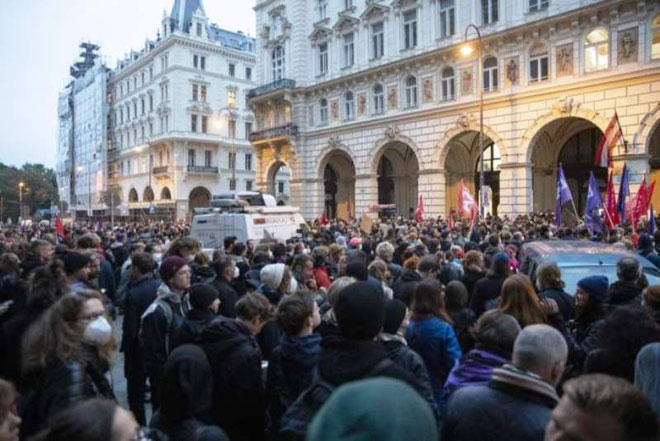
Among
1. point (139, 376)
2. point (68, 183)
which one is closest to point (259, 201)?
point (139, 376)

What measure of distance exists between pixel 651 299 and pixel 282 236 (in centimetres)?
1369

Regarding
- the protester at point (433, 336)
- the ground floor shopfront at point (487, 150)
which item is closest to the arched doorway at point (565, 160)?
the ground floor shopfront at point (487, 150)

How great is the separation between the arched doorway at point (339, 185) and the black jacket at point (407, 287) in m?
32.0

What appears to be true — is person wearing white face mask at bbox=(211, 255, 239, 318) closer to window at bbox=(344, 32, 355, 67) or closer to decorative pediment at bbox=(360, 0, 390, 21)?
decorative pediment at bbox=(360, 0, 390, 21)

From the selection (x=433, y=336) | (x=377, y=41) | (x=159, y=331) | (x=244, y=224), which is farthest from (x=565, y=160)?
(x=159, y=331)

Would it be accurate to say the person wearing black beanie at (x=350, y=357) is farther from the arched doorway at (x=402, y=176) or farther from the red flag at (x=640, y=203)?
the arched doorway at (x=402, y=176)

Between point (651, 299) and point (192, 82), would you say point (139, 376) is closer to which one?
point (651, 299)

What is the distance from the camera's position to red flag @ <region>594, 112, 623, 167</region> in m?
19.0

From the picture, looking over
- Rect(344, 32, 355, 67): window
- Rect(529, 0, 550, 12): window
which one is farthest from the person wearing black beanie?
Rect(344, 32, 355, 67): window

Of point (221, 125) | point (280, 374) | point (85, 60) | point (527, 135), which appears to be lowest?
point (280, 374)

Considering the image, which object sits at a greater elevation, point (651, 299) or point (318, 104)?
point (318, 104)

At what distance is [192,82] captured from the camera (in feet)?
180

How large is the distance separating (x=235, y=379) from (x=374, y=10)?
103 ft

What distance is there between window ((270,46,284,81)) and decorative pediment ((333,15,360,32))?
235 inches
